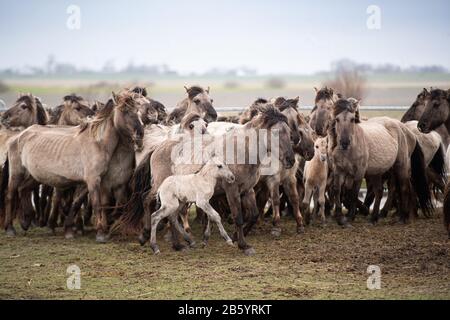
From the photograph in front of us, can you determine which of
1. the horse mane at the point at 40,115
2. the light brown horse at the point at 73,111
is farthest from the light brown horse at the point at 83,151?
the horse mane at the point at 40,115

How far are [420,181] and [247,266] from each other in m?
5.06

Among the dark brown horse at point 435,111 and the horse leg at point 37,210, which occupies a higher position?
the dark brown horse at point 435,111

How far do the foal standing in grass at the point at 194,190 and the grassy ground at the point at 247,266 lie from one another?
0.52 meters

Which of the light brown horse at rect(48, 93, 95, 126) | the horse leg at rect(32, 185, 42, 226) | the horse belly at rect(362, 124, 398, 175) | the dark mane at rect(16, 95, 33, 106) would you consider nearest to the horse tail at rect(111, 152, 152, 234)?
the horse leg at rect(32, 185, 42, 226)

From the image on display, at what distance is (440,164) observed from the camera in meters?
14.0

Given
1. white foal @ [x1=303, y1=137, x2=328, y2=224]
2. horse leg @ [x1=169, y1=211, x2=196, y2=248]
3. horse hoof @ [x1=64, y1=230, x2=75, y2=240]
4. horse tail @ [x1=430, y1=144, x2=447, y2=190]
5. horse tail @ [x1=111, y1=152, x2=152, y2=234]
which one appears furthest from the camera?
horse tail @ [x1=430, y1=144, x2=447, y2=190]

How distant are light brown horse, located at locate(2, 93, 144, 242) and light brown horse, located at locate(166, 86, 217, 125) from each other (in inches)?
59.2

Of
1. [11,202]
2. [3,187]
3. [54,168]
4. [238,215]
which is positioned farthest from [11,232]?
[238,215]

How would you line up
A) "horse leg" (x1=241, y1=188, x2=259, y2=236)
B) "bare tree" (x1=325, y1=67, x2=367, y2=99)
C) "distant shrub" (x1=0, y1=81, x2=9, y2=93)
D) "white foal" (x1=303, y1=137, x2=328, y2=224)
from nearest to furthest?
"horse leg" (x1=241, y1=188, x2=259, y2=236)
"white foal" (x1=303, y1=137, x2=328, y2=224)
"distant shrub" (x1=0, y1=81, x2=9, y2=93)
"bare tree" (x1=325, y1=67, x2=367, y2=99)

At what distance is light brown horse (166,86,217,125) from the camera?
12344mm

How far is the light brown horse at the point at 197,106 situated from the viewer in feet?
40.5

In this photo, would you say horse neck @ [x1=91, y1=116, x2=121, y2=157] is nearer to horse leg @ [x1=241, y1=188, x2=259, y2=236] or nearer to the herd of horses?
the herd of horses

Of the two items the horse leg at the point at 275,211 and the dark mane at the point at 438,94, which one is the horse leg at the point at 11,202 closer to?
the horse leg at the point at 275,211
